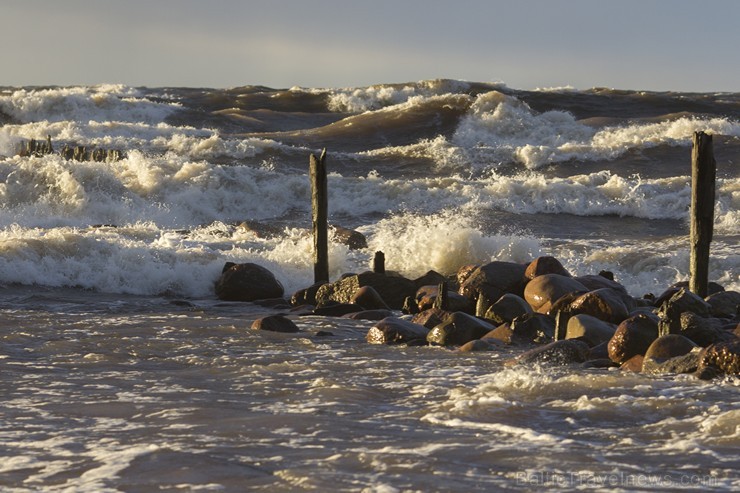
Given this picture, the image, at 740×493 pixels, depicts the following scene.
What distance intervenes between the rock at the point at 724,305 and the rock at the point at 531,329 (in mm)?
2189

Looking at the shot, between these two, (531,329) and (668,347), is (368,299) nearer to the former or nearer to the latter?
(531,329)

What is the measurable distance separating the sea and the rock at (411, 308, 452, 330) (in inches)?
25.9

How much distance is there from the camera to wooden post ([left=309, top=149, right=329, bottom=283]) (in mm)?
15273

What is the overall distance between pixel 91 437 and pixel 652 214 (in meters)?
19.9

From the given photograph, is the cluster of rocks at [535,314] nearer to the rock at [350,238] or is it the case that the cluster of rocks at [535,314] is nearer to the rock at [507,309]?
the rock at [507,309]

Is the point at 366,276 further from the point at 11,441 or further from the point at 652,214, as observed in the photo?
the point at 652,214

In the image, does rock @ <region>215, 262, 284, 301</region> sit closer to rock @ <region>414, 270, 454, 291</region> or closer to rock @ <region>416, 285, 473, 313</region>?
rock @ <region>414, 270, 454, 291</region>

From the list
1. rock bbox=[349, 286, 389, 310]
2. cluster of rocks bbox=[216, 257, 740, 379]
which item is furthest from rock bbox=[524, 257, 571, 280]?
rock bbox=[349, 286, 389, 310]

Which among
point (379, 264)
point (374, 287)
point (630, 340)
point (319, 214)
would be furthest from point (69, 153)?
point (630, 340)

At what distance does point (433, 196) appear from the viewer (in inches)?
1048

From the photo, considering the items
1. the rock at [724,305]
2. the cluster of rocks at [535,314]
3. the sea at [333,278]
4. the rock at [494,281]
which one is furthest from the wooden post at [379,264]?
the rock at [724,305]

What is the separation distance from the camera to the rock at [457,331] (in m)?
10.6

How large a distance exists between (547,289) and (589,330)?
1.99 m

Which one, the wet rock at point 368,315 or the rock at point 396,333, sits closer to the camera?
the rock at point 396,333
